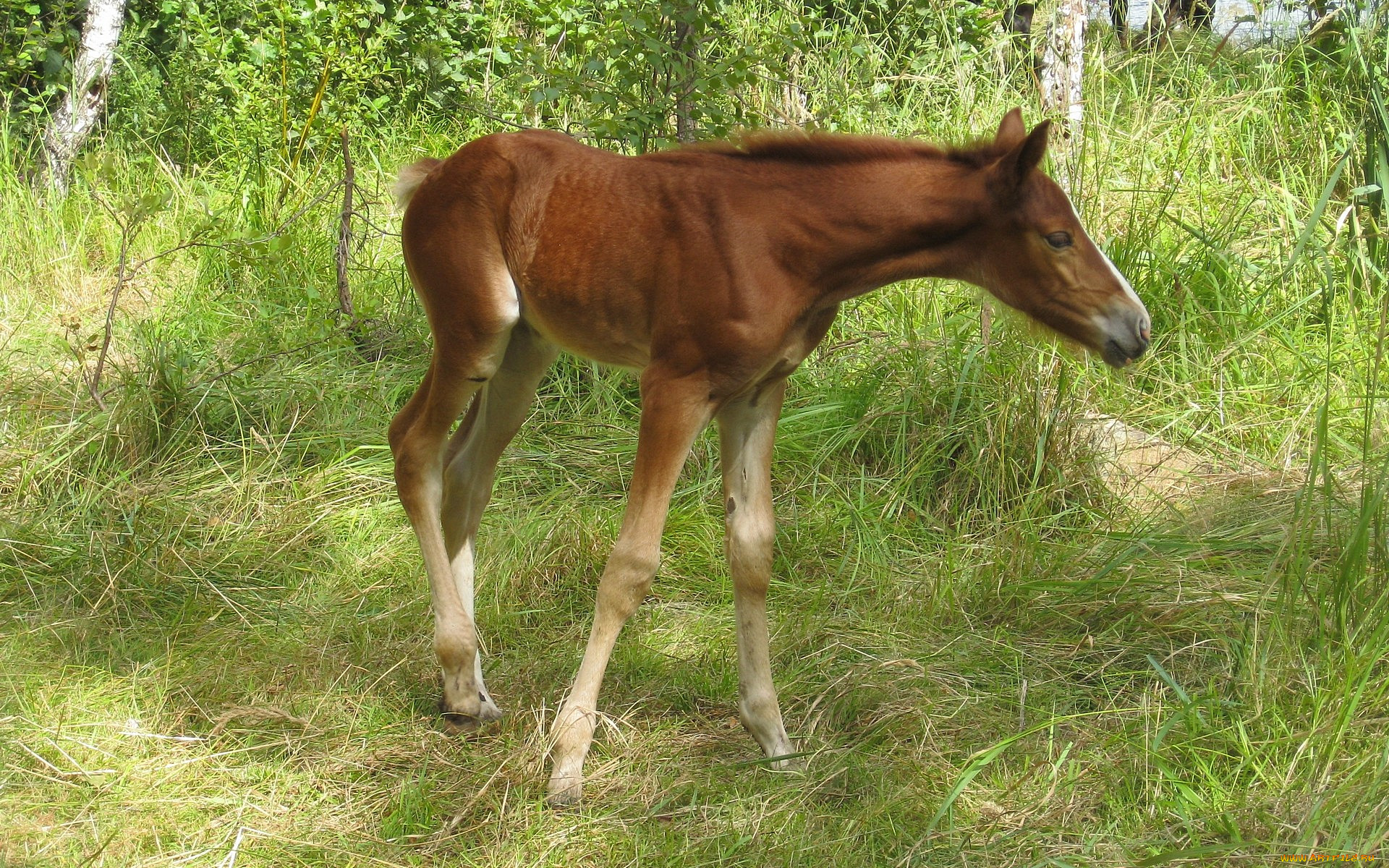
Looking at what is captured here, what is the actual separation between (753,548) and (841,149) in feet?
3.65

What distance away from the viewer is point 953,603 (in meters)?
4.09

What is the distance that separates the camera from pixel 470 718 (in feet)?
12.1

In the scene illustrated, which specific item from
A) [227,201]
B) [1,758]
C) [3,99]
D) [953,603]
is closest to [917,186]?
[953,603]

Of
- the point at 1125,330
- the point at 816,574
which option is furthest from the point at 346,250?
the point at 1125,330

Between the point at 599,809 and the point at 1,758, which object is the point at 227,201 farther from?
the point at 599,809

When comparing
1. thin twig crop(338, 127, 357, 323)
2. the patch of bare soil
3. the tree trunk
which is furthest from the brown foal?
thin twig crop(338, 127, 357, 323)

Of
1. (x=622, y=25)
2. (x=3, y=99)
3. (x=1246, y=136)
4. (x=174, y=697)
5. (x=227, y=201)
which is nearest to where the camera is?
(x=174, y=697)

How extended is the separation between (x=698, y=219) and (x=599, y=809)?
1.55m

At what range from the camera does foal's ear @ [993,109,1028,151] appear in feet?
10.5

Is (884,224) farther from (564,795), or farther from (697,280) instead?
(564,795)

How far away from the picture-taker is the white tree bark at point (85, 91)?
7566 millimetres

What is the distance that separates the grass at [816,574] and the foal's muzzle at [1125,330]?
0.49m

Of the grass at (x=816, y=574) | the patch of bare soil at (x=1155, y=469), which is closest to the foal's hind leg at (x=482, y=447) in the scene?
the grass at (x=816, y=574)

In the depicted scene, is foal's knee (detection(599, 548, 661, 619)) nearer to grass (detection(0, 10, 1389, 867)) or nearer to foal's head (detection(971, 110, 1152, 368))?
grass (detection(0, 10, 1389, 867))
